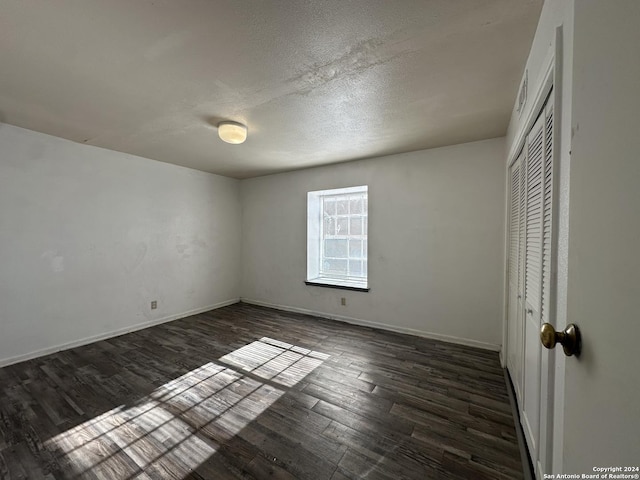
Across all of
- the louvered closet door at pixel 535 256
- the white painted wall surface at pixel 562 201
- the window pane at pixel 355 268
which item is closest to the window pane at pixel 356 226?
the window pane at pixel 355 268

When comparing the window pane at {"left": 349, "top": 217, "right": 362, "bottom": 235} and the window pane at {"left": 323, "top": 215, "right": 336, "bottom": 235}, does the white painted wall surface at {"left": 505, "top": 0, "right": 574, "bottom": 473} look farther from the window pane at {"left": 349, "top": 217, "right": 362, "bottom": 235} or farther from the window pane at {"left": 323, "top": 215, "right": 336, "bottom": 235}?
the window pane at {"left": 323, "top": 215, "right": 336, "bottom": 235}

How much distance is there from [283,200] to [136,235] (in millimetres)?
2214

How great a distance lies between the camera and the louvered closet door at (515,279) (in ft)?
6.14

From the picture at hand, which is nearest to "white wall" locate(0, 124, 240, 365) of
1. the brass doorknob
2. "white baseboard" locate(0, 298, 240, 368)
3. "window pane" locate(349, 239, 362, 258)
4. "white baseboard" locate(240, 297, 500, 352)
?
"white baseboard" locate(0, 298, 240, 368)

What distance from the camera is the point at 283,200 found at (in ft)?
14.6

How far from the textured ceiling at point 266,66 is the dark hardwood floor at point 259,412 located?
7.84ft

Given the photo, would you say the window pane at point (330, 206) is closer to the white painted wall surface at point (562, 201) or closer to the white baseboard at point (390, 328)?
the white baseboard at point (390, 328)

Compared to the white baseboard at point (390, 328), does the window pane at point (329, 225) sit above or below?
above

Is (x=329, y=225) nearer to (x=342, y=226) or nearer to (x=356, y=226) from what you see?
(x=342, y=226)

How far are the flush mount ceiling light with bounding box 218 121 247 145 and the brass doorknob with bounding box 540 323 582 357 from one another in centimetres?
254

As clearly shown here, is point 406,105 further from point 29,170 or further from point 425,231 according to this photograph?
point 29,170

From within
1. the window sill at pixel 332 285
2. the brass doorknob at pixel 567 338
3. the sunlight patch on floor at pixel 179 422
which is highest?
the brass doorknob at pixel 567 338

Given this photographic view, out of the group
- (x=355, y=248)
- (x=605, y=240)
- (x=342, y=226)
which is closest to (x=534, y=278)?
(x=605, y=240)

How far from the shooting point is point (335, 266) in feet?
14.0
